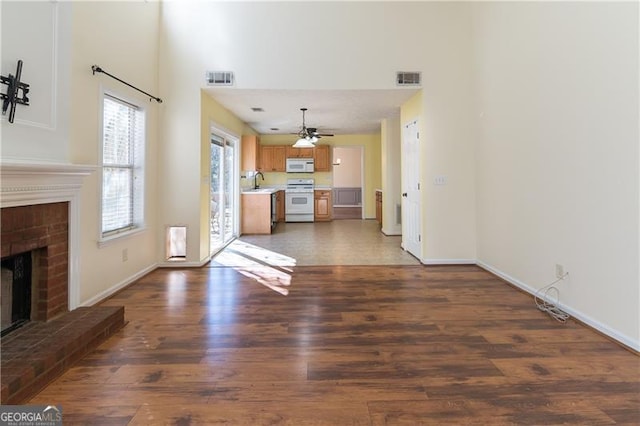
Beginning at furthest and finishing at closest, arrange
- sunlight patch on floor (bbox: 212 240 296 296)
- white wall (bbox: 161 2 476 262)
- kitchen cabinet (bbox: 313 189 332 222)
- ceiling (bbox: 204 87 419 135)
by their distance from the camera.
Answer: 1. kitchen cabinet (bbox: 313 189 332 222)
2. ceiling (bbox: 204 87 419 135)
3. white wall (bbox: 161 2 476 262)
4. sunlight patch on floor (bbox: 212 240 296 296)

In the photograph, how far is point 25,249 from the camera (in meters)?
2.18

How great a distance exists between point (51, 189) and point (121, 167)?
3.87 feet

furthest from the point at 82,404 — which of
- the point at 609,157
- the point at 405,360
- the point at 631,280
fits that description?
the point at 609,157

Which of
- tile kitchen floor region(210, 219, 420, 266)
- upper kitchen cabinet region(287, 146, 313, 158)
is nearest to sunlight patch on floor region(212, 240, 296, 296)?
tile kitchen floor region(210, 219, 420, 266)

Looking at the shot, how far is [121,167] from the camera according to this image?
11.4ft

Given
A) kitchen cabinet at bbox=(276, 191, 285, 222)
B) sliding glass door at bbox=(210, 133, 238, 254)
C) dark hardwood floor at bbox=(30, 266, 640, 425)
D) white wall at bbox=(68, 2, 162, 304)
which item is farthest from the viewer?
kitchen cabinet at bbox=(276, 191, 285, 222)

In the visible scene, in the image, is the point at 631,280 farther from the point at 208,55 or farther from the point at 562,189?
the point at 208,55

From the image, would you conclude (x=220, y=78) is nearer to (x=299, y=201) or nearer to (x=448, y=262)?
(x=448, y=262)

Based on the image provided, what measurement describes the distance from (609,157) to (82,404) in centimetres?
346

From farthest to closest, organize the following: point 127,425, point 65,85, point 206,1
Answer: point 206,1, point 65,85, point 127,425

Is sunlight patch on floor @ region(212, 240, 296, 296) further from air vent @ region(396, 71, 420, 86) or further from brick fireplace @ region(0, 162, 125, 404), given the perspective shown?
air vent @ region(396, 71, 420, 86)

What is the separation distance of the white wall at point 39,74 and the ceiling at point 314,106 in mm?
1861

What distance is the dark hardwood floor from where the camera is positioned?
5.05 feet

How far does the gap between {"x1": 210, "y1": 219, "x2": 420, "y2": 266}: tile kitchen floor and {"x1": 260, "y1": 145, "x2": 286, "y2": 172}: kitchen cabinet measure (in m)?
2.06
